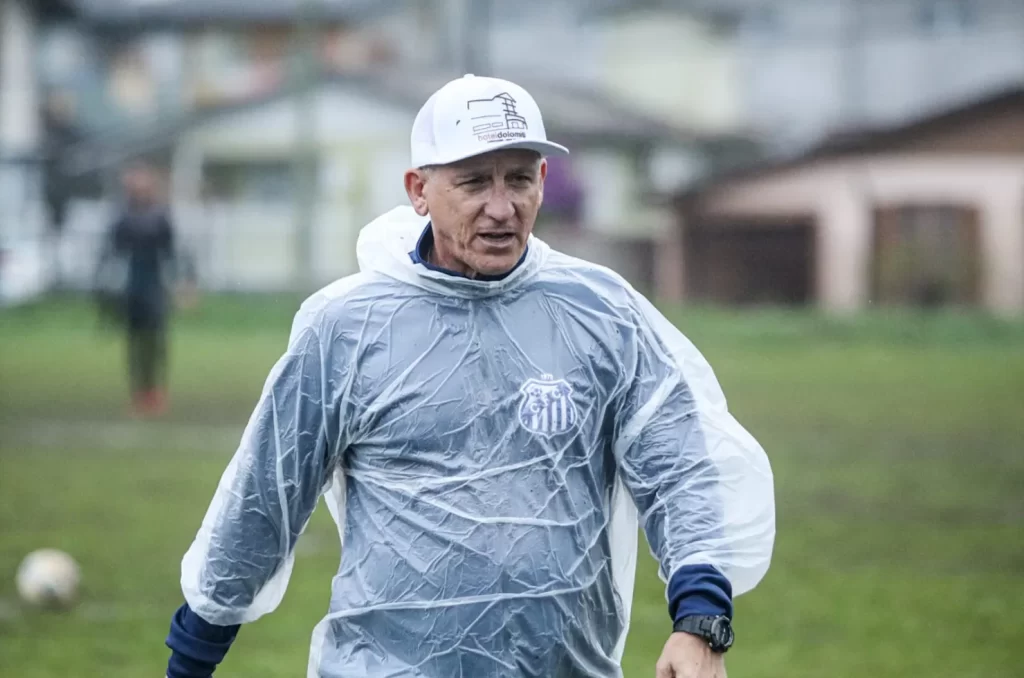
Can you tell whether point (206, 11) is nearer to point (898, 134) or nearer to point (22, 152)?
point (22, 152)

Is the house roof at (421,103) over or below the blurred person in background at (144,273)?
over

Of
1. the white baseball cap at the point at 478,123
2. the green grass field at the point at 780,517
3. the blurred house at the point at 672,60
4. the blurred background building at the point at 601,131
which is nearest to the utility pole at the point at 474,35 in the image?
the blurred background building at the point at 601,131

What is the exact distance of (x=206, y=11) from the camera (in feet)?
196

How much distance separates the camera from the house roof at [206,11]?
58656mm

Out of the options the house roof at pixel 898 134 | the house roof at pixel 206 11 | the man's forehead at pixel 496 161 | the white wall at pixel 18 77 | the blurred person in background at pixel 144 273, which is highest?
the house roof at pixel 206 11

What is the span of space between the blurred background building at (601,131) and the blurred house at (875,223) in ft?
0.17

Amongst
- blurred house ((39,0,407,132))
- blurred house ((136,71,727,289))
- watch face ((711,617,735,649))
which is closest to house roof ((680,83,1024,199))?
blurred house ((136,71,727,289))

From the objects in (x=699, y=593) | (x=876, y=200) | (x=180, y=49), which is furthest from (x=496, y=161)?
(x=180, y=49)

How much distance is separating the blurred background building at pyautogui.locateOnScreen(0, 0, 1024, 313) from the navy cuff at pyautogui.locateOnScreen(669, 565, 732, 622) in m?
31.2

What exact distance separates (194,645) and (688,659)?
1.12m

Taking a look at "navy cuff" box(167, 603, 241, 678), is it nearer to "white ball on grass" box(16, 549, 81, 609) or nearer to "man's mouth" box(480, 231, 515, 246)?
"man's mouth" box(480, 231, 515, 246)

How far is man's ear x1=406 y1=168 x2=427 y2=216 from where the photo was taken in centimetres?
412

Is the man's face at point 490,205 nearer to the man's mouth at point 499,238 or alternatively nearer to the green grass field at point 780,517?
the man's mouth at point 499,238

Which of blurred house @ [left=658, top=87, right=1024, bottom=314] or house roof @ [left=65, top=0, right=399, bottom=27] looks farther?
house roof @ [left=65, top=0, right=399, bottom=27]
